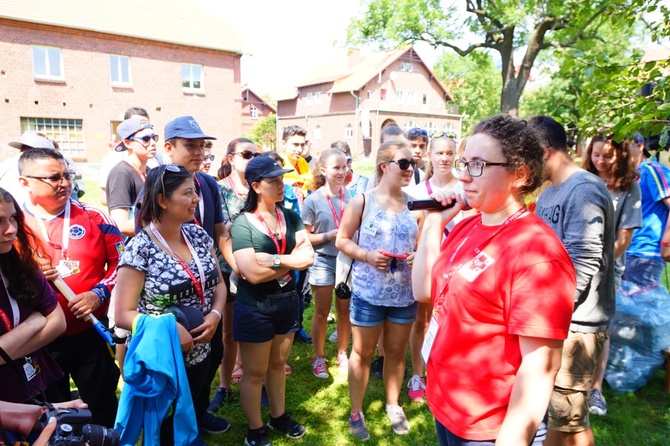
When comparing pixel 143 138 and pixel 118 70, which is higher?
pixel 118 70

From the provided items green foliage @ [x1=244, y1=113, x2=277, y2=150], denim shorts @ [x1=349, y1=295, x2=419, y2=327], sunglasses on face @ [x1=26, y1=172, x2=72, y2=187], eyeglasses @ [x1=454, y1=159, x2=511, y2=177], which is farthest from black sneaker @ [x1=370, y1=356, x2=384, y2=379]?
green foliage @ [x1=244, y1=113, x2=277, y2=150]

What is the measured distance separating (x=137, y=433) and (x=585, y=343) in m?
2.67

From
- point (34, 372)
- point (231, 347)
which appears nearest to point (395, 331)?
point (231, 347)

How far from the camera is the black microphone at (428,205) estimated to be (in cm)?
220

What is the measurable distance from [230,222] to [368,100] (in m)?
39.1

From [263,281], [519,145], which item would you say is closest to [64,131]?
[263,281]

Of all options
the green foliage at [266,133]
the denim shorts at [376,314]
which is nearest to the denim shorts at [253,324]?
the denim shorts at [376,314]

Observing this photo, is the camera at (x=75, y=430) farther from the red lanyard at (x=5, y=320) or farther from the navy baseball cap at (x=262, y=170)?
the navy baseball cap at (x=262, y=170)

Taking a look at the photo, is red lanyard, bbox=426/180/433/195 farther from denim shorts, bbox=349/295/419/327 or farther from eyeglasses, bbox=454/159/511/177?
eyeglasses, bbox=454/159/511/177

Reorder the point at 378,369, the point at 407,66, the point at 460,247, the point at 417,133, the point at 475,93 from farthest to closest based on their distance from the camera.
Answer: the point at 475,93
the point at 407,66
the point at 417,133
the point at 378,369
the point at 460,247

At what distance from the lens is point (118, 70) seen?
77.4 feet

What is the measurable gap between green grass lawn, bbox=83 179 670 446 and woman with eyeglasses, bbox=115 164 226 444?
109 centimetres

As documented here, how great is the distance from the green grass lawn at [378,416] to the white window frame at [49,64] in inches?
926

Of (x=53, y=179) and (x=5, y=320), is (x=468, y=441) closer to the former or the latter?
(x=5, y=320)
